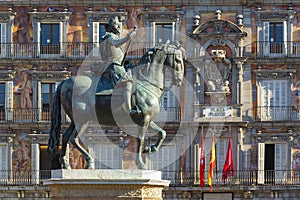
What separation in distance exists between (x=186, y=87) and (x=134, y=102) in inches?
933

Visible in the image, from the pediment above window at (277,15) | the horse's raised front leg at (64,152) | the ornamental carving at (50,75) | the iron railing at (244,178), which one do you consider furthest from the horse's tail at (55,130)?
the pediment above window at (277,15)

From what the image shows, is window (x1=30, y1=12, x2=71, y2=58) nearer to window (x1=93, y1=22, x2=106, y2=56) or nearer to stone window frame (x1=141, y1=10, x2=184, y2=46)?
window (x1=93, y1=22, x2=106, y2=56)

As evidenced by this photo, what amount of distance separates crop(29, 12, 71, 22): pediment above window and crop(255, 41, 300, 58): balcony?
27.1 ft

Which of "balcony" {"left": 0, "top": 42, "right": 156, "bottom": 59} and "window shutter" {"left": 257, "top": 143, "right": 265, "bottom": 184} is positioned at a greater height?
"balcony" {"left": 0, "top": 42, "right": 156, "bottom": 59}

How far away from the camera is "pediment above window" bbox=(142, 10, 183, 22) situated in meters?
47.3

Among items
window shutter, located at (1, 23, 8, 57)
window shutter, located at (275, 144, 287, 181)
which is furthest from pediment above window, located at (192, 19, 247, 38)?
window shutter, located at (1, 23, 8, 57)

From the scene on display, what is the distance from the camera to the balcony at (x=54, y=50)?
1869 inches

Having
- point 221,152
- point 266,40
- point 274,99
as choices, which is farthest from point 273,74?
point 221,152

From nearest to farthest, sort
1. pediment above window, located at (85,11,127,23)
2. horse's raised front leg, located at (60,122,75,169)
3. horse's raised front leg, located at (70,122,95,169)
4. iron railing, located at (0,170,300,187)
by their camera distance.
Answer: horse's raised front leg, located at (60,122,75,169) → horse's raised front leg, located at (70,122,95,169) → iron railing, located at (0,170,300,187) → pediment above window, located at (85,11,127,23)

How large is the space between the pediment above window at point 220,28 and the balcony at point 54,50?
2.34m

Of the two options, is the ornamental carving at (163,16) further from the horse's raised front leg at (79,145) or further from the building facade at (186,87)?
the horse's raised front leg at (79,145)

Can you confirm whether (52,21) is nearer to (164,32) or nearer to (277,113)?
(164,32)

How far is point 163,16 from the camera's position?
4731 centimetres

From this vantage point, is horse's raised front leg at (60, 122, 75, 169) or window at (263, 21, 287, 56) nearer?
horse's raised front leg at (60, 122, 75, 169)
